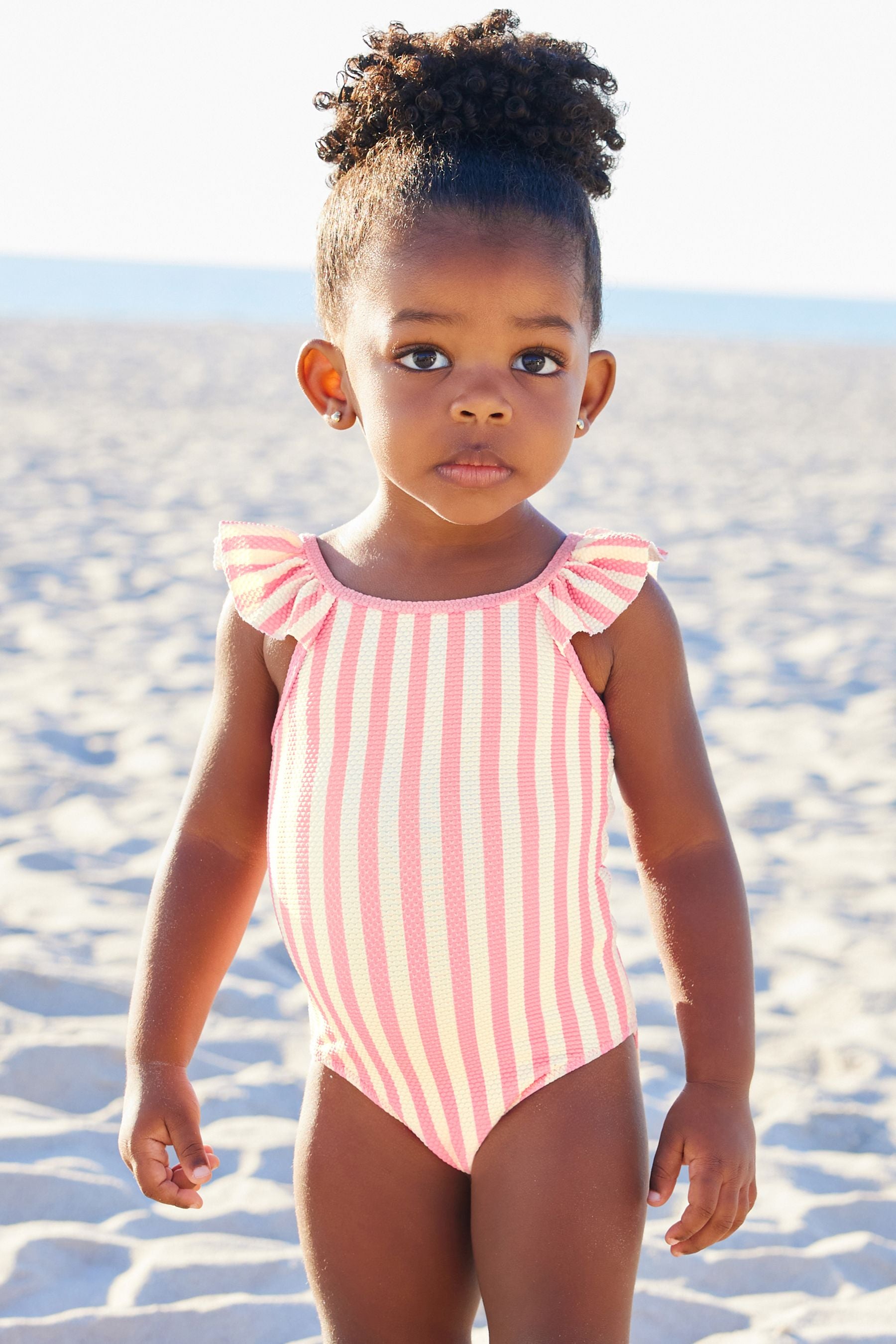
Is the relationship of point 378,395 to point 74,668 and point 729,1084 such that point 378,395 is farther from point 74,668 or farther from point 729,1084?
point 74,668

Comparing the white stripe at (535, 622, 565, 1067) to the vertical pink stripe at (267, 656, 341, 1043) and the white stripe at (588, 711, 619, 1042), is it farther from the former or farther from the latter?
the vertical pink stripe at (267, 656, 341, 1043)

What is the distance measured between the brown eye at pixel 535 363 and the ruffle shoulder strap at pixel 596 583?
19 centimetres

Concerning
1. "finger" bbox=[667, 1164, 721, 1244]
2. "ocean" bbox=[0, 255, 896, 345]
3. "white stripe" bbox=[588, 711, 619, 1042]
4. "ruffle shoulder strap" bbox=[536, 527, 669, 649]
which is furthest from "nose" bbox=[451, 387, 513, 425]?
"ocean" bbox=[0, 255, 896, 345]

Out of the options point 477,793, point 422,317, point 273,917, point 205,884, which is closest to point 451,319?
point 422,317

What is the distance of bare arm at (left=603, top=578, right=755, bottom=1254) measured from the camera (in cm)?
159

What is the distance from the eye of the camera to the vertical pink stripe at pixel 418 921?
1600 mm

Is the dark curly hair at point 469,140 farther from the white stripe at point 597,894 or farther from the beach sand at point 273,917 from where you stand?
the beach sand at point 273,917

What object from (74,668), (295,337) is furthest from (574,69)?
(295,337)

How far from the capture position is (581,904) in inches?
65.1

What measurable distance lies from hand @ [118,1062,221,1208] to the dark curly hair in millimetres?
992

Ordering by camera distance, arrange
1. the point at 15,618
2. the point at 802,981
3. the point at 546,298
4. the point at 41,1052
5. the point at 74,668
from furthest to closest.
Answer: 1. the point at 15,618
2. the point at 74,668
3. the point at 802,981
4. the point at 41,1052
5. the point at 546,298

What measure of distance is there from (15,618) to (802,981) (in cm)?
402

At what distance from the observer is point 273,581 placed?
1.76 meters

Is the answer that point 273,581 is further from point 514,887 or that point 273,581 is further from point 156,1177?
point 156,1177
